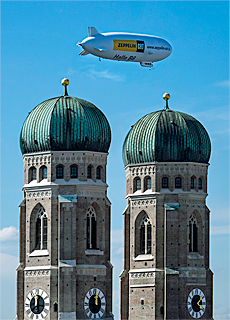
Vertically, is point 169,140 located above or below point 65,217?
above

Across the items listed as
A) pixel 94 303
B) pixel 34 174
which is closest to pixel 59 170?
pixel 34 174

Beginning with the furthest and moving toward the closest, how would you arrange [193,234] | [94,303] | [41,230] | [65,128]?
[193,234], [65,128], [41,230], [94,303]

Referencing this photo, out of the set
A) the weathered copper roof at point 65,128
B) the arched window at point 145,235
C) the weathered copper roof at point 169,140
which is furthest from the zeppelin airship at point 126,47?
the arched window at point 145,235

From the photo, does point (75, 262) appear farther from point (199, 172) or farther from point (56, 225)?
point (199, 172)

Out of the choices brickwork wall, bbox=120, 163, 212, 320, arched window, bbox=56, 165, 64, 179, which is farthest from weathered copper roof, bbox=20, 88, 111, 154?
brickwork wall, bbox=120, 163, 212, 320

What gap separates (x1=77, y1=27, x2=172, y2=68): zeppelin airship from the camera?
477ft

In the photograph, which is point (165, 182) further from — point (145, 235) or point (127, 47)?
point (127, 47)

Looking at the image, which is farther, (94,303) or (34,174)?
(34,174)

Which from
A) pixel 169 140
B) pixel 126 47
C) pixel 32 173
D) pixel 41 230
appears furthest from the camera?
pixel 169 140

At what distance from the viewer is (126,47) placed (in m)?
146

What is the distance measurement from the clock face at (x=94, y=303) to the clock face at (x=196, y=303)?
753 centimetres

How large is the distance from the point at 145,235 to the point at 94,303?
7816 mm

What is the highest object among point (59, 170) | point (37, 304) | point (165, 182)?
point (59, 170)

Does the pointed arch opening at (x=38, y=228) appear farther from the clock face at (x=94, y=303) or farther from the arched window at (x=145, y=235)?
the arched window at (x=145, y=235)
